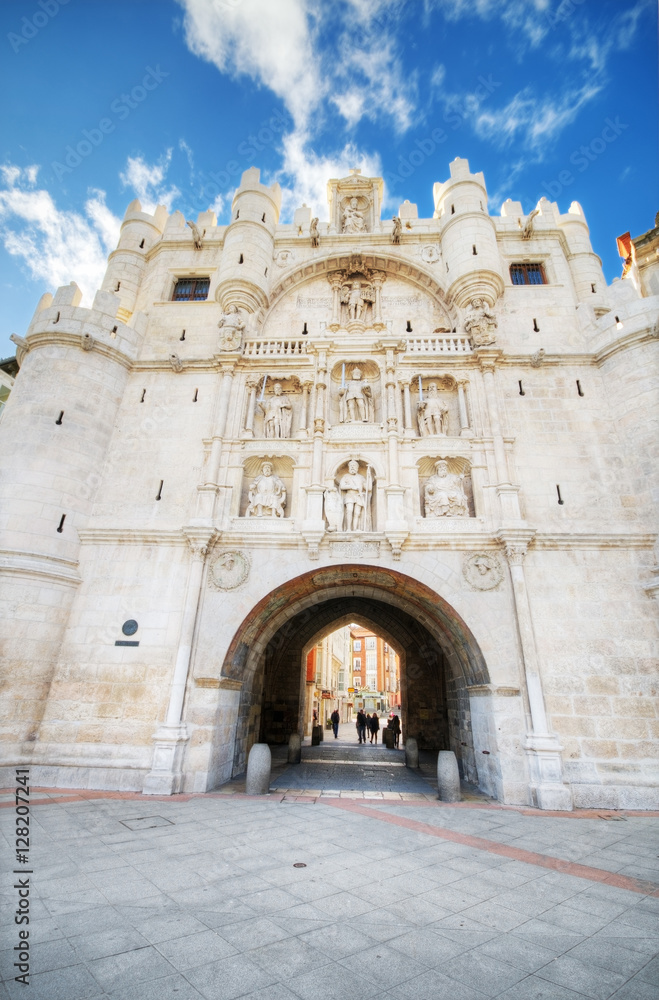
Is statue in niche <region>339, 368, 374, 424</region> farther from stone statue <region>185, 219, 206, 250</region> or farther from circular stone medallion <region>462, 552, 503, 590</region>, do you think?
stone statue <region>185, 219, 206, 250</region>

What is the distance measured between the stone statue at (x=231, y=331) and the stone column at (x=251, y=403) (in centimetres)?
111

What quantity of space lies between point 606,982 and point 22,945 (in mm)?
4314

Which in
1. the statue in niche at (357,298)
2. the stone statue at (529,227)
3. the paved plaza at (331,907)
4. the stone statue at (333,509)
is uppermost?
the stone statue at (529,227)

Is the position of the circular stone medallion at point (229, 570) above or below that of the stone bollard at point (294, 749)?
above

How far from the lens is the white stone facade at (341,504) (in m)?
9.96

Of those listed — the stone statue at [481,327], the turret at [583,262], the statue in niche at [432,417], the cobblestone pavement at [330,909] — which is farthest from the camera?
the turret at [583,262]

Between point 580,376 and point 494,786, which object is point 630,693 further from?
point 580,376

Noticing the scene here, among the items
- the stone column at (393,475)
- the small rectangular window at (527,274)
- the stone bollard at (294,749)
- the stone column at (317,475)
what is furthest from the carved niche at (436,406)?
the stone bollard at (294,749)

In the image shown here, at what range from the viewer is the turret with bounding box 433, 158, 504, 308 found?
14734 millimetres

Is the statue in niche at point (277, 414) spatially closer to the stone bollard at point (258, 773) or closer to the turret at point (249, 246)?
the turret at point (249, 246)

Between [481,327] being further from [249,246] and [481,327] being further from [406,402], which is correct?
[249,246]

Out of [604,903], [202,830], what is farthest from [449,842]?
[202,830]

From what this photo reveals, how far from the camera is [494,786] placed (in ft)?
32.0

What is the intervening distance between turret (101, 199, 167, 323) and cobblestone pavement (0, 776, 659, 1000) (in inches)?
614
